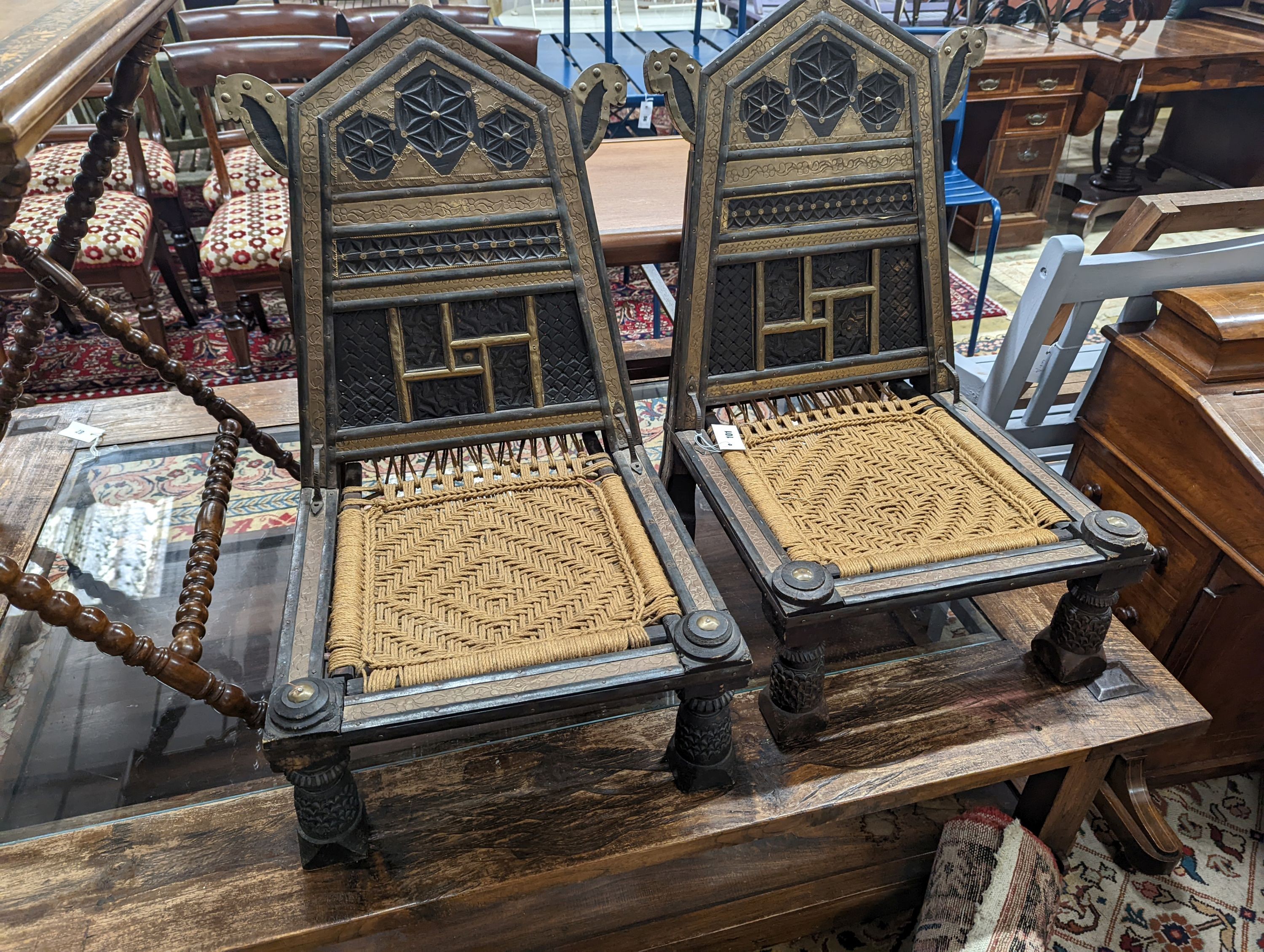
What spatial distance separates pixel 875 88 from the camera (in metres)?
1.59

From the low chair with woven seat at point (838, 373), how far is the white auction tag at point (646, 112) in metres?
1.52

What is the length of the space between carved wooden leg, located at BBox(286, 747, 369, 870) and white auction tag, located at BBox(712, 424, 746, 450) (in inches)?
33.5

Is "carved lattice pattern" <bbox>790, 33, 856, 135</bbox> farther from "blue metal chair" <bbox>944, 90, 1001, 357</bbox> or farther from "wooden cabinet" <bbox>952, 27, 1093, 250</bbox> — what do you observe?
"wooden cabinet" <bbox>952, 27, 1093, 250</bbox>

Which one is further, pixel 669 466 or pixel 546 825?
pixel 669 466

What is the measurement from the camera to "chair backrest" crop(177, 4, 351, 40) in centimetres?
314

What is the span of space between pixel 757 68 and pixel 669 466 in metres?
0.77

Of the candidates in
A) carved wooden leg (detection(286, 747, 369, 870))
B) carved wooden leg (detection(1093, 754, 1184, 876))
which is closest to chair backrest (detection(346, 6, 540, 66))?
carved wooden leg (detection(286, 747, 369, 870))

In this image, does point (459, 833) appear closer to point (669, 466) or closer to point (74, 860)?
point (74, 860)

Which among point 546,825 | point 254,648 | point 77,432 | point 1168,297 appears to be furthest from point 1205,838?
point 77,432

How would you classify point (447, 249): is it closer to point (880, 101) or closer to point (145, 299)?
point (880, 101)

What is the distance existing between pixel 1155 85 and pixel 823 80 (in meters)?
3.56

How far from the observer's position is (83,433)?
1992mm

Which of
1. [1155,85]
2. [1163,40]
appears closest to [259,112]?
[1155,85]

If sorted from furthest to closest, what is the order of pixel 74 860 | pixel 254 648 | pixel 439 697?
pixel 254 648 < pixel 74 860 < pixel 439 697
